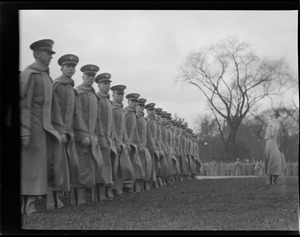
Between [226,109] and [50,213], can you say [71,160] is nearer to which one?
[50,213]

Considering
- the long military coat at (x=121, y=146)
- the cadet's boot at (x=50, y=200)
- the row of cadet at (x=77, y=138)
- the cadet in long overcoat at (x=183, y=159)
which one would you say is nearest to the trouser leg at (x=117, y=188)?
the row of cadet at (x=77, y=138)

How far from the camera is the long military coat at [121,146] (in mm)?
10164

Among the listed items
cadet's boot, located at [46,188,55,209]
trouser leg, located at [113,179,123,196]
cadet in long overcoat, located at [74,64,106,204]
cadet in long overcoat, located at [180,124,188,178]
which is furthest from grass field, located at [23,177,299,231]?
cadet in long overcoat, located at [180,124,188,178]

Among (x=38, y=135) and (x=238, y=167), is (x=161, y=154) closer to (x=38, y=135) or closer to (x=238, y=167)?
(x=238, y=167)

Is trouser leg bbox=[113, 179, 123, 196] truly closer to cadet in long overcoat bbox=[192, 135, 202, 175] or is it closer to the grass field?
the grass field

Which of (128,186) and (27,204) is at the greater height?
(128,186)

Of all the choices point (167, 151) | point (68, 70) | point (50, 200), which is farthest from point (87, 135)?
point (167, 151)

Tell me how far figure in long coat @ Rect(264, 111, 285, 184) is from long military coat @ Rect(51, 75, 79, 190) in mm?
2915

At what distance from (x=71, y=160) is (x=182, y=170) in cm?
631

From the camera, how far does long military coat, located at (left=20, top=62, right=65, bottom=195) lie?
7070mm

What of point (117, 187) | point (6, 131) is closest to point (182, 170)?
point (117, 187)

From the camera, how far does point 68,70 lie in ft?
26.7

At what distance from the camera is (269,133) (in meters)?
8.80

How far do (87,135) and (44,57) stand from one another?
1.61 metres
